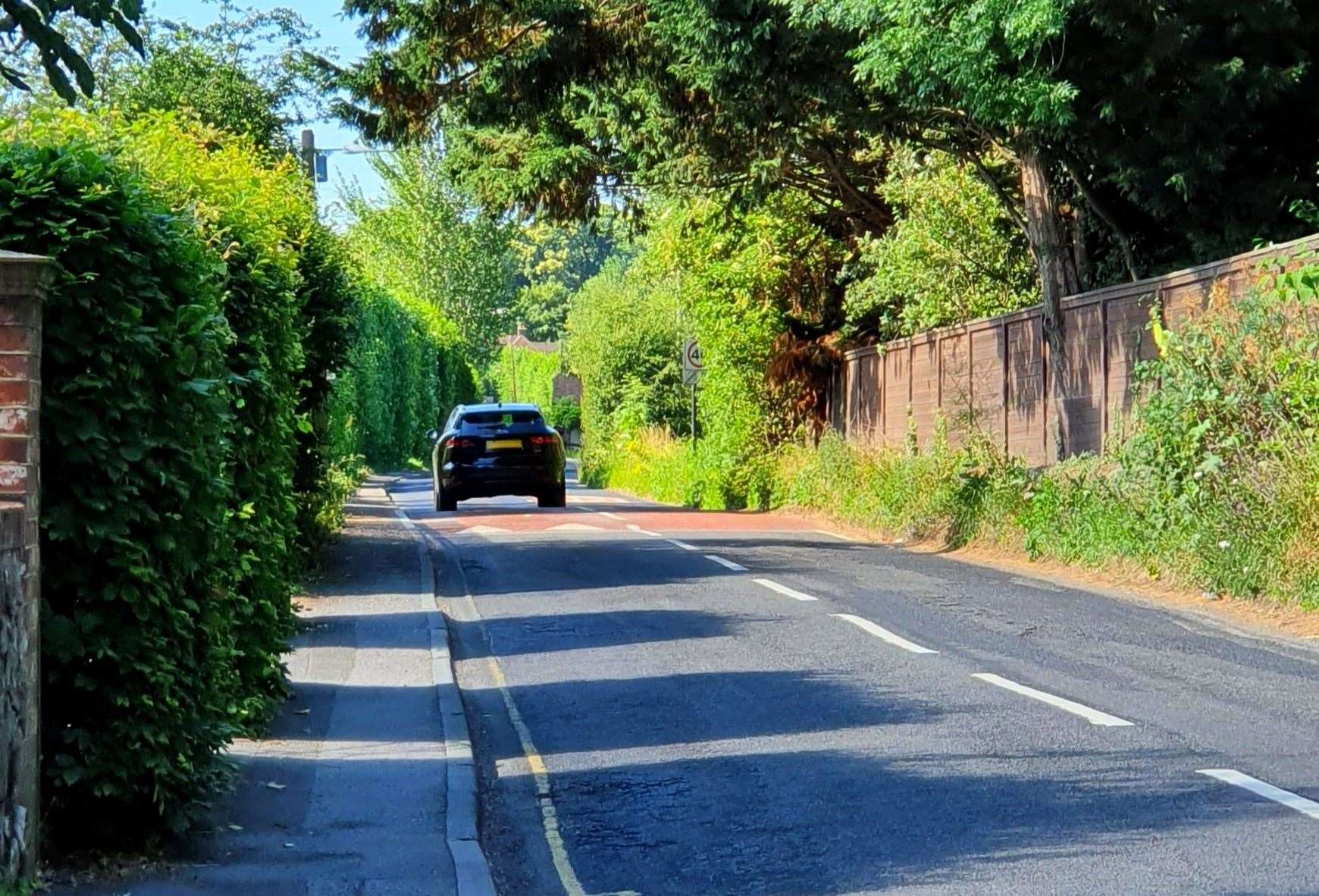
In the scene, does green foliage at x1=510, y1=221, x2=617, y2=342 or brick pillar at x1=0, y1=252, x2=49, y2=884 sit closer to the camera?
brick pillar at x1=0, y1=252, x2=49, y2=884

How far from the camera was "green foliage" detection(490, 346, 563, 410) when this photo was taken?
322 feet

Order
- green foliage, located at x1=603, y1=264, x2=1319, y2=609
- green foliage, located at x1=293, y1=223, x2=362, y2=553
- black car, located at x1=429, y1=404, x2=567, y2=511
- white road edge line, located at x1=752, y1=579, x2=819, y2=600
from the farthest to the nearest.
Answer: black car, located at x1=429, y1=404, x2=567, y2=511 → green foliage, located at x1=293, y1=223, x2=362, y2=553 → white road edge line, located at x1=752, y1=579, x2=819, y2=600 → green foliage, located at x1=603, y1=264, x2=1319, y2=609

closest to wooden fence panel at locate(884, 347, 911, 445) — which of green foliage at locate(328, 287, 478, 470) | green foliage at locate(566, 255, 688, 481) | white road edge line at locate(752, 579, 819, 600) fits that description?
green foliage at locate(328, 287, 478, 470)

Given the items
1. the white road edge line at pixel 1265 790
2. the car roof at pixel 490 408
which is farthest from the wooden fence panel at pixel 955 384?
the white road edge line at pixel 1265 790

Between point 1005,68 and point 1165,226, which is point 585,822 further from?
point 1165,226

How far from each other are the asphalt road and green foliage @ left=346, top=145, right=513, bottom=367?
221ft

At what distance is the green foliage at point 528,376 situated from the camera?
98.1 meters

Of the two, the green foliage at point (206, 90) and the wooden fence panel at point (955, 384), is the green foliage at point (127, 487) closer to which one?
the wooden fence panel at point (955, 384)

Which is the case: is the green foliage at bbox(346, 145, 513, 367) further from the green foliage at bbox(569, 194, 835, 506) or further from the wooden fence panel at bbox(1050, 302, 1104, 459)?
the wooden fence panel at bbox(1050, 302, 1104, 459)

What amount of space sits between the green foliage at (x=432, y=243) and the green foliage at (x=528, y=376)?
722 centimetres

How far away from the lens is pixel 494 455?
3058 centimetres

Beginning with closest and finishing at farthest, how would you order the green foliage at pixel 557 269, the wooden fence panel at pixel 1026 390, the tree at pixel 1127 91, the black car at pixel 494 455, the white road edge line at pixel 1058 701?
the white road edge line at pixel 1058 701 < the tree at pixel 1127 91 < the wooden fence panel at pixel 1026 390 < the black car at pixel 494 455 < the green foliage at pixel 557 269

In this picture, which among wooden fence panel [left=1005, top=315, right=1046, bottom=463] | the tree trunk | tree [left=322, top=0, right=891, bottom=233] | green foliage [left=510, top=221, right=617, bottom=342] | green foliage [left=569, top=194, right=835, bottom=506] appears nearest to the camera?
tree [left=322, top=0, right=891, bottom=233]

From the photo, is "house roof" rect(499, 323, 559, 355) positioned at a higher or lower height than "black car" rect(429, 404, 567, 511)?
higher
